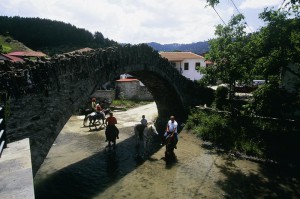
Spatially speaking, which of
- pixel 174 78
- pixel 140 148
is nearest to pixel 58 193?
pixel 140 148

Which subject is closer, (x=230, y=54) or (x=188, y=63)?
(x=230, y=54)

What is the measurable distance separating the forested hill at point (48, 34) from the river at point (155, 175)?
55.9m

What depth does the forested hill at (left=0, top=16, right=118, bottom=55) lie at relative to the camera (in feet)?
222

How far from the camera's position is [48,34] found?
70062mm

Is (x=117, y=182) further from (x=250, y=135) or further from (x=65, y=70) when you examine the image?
(x=250, y=135)

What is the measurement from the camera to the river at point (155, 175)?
10.2 m

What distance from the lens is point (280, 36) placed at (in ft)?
42.8

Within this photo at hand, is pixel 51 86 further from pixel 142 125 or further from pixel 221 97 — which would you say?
pixel 221 97

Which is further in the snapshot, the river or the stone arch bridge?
the river

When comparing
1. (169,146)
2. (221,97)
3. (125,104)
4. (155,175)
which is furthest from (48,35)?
(155,175)

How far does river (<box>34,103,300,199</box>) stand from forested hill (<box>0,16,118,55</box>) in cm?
5592

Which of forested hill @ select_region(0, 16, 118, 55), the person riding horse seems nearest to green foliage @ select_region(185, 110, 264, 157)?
the person riding horse

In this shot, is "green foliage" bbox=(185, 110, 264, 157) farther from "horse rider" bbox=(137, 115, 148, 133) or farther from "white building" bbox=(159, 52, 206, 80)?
"white building" bbox=(159, 52, 206, 80)

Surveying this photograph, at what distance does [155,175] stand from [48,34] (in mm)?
67262
